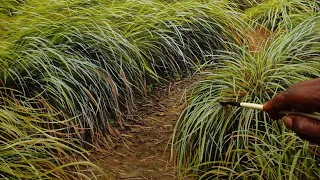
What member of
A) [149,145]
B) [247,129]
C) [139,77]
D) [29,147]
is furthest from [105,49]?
[247,129]

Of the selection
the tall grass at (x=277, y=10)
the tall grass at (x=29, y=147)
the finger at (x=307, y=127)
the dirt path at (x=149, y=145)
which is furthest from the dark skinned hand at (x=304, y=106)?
the tall grass at (x=277, y=10)

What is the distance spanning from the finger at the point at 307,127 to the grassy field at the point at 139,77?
1307mm

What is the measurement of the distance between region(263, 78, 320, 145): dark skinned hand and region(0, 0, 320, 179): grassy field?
128 cm

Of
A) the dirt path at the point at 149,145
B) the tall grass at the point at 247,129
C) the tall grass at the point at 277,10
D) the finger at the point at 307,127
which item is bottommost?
the dirt path at the point at 149,145

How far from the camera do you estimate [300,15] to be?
16.6ft

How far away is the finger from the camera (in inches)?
60.2

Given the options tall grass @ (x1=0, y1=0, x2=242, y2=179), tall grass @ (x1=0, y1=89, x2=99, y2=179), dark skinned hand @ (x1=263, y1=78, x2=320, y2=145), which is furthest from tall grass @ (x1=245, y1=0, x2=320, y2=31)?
dark skinned hand @ (x1=263, y1=78, x2=320, y2=145)

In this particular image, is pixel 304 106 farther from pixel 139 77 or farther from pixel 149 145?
pixel 139 77

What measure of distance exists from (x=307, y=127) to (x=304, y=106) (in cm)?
7

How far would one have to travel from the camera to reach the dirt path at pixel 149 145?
3527 mm

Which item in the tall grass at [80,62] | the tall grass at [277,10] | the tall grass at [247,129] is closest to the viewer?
the tall grass at [247,129]

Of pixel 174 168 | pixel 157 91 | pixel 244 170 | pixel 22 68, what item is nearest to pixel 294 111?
pixel 244 170

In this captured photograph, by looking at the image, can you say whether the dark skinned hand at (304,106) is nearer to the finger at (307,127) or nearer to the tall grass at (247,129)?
the finger at (307,127)

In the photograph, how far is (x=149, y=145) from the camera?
3885 millimetres
